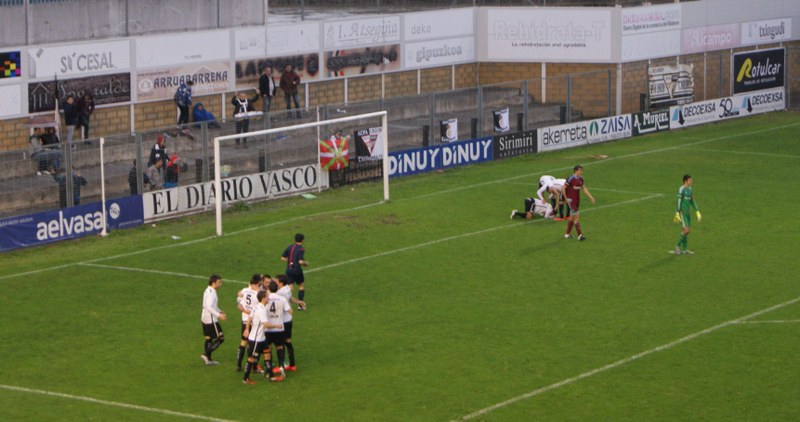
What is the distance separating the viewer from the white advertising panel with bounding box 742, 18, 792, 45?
205ft

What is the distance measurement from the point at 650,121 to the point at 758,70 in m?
9.07

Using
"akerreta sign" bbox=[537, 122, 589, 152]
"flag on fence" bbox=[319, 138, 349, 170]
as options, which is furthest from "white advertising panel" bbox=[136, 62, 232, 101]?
"akerreta sign" bbox=[537, 122, 589, 152]

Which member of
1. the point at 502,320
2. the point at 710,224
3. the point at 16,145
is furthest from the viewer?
the point at 16,145

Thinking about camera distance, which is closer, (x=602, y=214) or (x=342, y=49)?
(x=602, y=214)

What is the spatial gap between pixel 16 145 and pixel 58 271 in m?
10.5

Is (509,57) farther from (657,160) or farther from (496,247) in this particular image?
(496,247)

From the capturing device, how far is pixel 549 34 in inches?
2212

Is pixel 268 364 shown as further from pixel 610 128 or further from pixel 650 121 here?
pixel 650 121

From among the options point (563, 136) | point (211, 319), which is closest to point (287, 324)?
point (211, 319)

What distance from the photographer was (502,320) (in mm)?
26219

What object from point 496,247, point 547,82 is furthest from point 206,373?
point 547,82

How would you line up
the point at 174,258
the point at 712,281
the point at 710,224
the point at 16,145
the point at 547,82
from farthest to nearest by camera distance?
1. the point at 547,82
2. the point at 16,145
3. the point at 710,224
4. the point at 174,258
5. the point at 712,281

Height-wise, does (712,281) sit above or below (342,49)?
below

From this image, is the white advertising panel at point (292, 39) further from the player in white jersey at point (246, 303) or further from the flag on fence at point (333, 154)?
the player in white jersey at point (246, 303)
